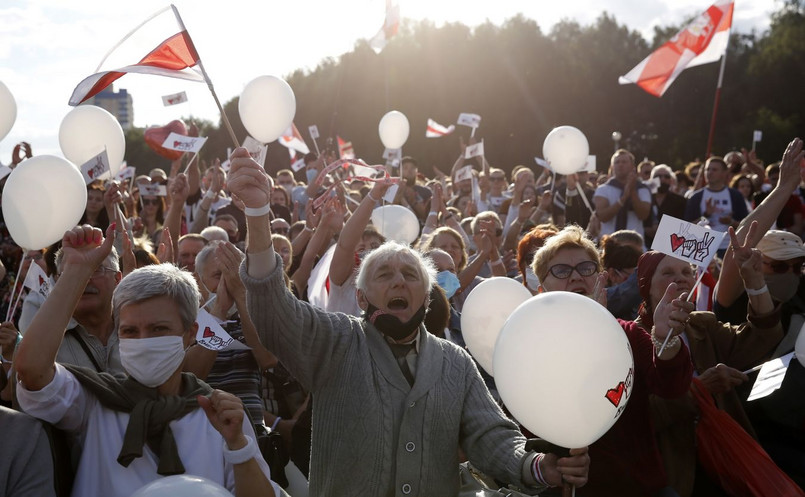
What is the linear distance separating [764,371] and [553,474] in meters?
1.85

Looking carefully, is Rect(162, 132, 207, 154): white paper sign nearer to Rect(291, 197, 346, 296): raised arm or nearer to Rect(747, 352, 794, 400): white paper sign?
Rect(291, 197, 346, 296): raised arm

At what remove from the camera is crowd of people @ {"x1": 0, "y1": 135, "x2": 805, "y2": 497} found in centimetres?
264

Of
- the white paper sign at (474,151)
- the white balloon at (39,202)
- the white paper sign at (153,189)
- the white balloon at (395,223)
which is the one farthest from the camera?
the white paper sign at (474,151)

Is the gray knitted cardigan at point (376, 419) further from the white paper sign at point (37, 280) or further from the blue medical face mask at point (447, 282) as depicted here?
the blue medical face mask at point (447, 282)

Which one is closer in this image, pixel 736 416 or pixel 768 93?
pixel 736 416

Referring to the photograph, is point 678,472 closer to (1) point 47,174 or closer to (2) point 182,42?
(2) point 182,42

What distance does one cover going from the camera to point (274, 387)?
16.7 feet

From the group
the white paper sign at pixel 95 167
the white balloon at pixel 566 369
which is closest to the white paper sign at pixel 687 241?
the white balloon at pixel 566 369

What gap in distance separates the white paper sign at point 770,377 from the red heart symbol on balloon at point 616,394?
1484mm

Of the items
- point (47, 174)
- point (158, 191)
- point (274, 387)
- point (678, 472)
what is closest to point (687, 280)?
point (678, 472)

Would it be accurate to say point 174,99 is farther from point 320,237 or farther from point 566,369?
point 566,369

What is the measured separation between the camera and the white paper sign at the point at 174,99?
870 centimetres

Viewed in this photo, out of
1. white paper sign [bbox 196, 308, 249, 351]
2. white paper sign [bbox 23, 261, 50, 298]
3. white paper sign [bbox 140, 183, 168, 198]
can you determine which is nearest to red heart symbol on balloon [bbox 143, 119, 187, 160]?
white paper sign [bbox 140, 183, 168, 198]

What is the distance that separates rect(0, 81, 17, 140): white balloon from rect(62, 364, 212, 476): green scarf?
4.40m
